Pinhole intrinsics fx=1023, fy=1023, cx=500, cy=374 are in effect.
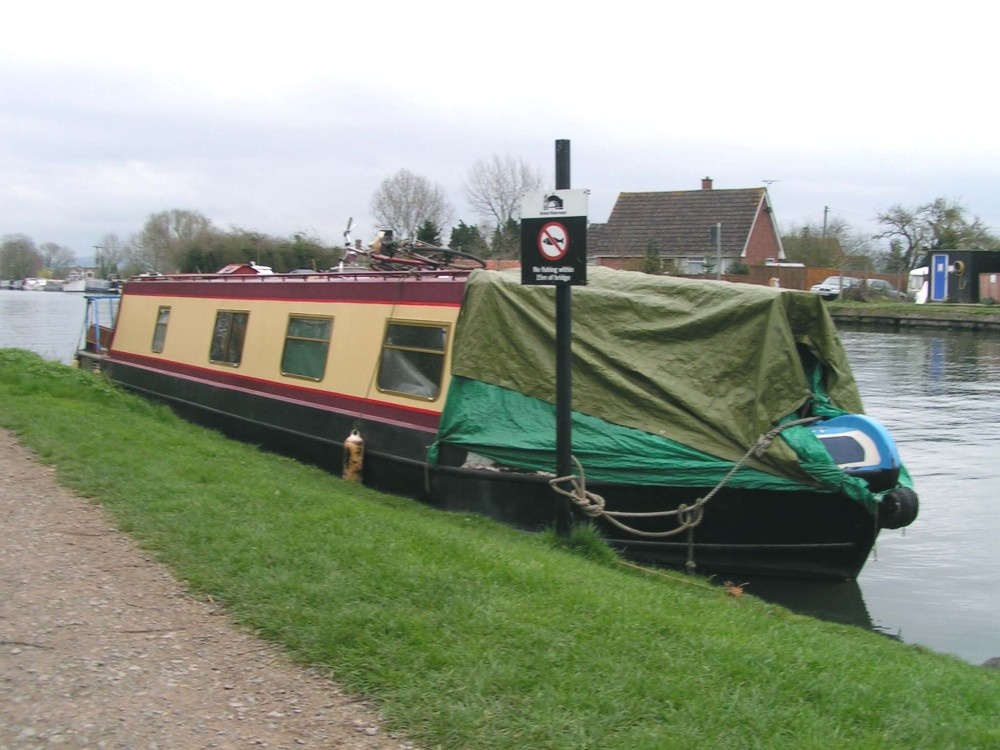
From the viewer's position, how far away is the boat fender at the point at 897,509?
7.48 metres

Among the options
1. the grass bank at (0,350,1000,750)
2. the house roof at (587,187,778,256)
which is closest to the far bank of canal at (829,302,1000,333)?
the house roof at (587,187,778,256)

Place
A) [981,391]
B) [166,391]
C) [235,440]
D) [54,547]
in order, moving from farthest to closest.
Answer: [981,391] < [166,391] < [235,440] < [54,547]

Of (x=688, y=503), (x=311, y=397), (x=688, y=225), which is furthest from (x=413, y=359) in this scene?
(x=688, y=225)

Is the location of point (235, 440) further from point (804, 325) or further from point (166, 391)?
point (804, 325)

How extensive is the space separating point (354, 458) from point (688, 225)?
31561 millimetres

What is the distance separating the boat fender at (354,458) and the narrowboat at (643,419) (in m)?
0.08

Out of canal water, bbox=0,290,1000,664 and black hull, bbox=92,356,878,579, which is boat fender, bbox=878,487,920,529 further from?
canal water, bbox=0,290,1000,664

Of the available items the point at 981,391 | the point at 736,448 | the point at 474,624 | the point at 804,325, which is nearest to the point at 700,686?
the point at 474,624

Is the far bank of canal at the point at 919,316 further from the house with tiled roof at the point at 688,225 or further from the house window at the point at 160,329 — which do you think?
the house window at the point at 160,329

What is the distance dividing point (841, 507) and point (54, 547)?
5.33 metres

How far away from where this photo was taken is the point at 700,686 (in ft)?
13.7

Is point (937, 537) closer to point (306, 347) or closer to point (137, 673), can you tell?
point (306, 347)

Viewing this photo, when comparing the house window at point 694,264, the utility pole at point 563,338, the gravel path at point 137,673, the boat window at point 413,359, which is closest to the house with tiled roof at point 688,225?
the house window at point 694,264

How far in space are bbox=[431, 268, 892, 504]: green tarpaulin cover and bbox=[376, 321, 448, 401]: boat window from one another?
54 centimetres
